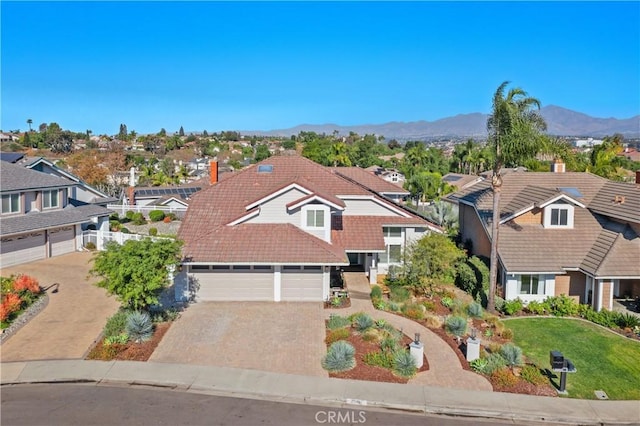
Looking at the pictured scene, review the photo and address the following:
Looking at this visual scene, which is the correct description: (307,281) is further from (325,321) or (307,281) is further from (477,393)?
(477,393)

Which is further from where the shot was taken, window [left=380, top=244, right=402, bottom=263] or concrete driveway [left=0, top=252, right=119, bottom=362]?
window [left=380, top=244, right=402, bottom=263]

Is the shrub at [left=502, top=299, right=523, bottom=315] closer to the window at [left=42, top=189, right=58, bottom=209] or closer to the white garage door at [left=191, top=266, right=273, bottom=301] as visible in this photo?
the white garage door at [left=191, top=266, right=273, bottom=301]

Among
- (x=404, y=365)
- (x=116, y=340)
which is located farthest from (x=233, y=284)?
(x=404, y=365)

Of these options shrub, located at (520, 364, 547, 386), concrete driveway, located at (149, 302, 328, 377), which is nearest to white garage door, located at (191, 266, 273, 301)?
concrete driveway, located at (149, 302, 328, 377)

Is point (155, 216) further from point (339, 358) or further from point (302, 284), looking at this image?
point (339, 358)

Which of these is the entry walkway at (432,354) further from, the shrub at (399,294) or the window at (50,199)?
the window at (50,199)

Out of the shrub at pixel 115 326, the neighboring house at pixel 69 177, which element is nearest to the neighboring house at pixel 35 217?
the neighboring house at pixel 69 177
